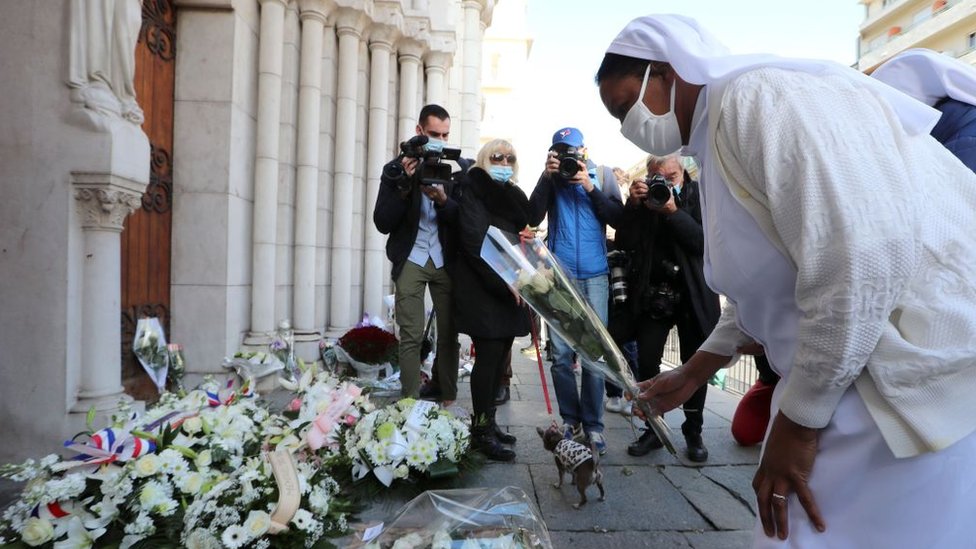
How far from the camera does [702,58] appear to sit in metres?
1.20

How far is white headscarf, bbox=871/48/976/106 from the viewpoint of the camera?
4.92 feet

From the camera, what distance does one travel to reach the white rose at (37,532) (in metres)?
1.61

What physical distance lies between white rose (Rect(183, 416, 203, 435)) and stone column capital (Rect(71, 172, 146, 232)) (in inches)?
61.1

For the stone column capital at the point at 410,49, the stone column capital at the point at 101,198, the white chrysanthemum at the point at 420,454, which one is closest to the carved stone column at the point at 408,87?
the stone column capital at the point at 410,49

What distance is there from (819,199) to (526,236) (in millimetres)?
1575

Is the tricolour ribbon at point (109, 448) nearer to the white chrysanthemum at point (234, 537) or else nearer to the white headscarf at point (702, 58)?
the white chrysanthemum at point (234, 537)

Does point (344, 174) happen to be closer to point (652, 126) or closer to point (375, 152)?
point (375, 152)

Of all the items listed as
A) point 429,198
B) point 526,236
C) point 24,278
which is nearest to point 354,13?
point 429,198

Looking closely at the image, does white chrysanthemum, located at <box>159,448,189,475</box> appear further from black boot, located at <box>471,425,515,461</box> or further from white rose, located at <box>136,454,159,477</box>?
black boot, located at <box>471,425,515,461</box>

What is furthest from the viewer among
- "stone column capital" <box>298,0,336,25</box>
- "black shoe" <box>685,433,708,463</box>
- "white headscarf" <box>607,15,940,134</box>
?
"stone column capital" <box>298,0,336,25</box>

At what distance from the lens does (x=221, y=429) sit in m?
2.18

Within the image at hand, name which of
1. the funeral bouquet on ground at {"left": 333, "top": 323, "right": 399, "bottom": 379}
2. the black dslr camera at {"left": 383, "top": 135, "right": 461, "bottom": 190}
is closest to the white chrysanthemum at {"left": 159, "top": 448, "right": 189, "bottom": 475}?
the black dslr camera at {"left": 383, "top": 135, "right": 461, "bottom": 190}

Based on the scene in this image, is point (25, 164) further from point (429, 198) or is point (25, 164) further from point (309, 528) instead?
A: point (309, 528)

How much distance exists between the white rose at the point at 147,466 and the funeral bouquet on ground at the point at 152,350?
8.26ft
